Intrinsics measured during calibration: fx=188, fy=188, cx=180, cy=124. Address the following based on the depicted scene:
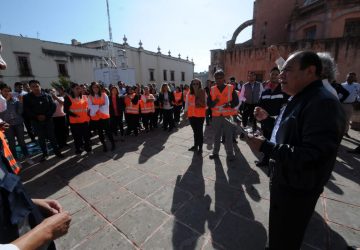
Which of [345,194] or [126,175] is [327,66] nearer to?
[345,194]

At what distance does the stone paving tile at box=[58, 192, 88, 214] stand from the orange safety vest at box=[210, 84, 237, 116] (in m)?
3.19

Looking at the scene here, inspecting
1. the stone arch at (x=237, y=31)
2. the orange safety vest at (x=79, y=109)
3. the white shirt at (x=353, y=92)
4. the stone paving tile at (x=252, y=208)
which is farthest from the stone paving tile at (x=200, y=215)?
the stone arch at (x=237, y=31)

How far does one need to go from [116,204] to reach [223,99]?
303cm

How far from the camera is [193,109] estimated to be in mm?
4934

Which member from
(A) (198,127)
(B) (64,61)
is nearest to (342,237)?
(A) (198,127)

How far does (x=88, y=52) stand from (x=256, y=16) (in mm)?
19044

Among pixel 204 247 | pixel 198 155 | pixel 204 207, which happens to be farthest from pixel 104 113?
pixel 204 247

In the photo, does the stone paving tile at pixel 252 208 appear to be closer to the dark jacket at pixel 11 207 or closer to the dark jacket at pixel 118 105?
the dark jacket at pixel 11 207

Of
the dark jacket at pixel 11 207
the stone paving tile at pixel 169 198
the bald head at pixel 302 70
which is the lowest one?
the stone paving tile at pixel 169 198

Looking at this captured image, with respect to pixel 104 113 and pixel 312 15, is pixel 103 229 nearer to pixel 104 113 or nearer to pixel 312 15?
pixel 104 113

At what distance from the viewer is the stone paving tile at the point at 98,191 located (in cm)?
317

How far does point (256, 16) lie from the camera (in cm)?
1992

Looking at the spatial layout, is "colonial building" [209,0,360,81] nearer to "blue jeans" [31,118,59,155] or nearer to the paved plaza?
the paved plaza

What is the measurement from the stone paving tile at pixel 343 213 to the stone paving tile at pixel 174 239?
188cm
